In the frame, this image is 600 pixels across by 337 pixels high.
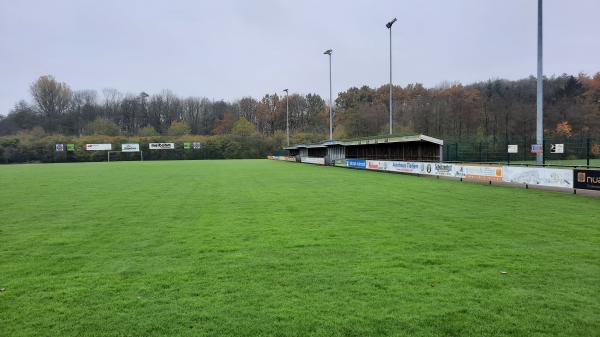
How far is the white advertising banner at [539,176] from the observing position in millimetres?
16656

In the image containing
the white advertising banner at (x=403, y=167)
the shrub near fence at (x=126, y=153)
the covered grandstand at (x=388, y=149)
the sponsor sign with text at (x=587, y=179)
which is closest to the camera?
the sponsor sign with text at (x=587, y=179)

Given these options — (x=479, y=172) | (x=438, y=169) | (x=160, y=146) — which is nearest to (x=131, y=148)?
(x=160, y=146)

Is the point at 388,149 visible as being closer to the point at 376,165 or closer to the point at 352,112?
the point at 376,165

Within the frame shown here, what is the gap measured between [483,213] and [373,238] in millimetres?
4911

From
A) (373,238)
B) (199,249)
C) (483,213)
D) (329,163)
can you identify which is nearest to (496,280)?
(373,238)

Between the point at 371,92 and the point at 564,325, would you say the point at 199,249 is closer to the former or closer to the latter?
the point at 564,325

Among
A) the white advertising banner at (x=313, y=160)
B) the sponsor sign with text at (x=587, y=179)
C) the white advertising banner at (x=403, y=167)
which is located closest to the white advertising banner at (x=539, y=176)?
the sponsor sign with text at (x=587, y=179)

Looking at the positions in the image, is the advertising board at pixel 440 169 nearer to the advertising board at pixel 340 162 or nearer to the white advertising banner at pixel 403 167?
the white advertising banner at pixel 403 167

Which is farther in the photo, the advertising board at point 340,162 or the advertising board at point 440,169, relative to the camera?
the advertising board at point 340,162

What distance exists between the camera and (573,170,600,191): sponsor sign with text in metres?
15.5

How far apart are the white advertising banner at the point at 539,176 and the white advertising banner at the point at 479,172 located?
1.58ft

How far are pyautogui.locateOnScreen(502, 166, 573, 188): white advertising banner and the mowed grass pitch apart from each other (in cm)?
575

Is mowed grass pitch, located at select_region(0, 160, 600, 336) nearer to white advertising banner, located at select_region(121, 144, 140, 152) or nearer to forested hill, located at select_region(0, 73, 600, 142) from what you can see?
forested hill, located at select_region(0, 73, 600, 142)

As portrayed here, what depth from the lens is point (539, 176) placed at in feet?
58.9
